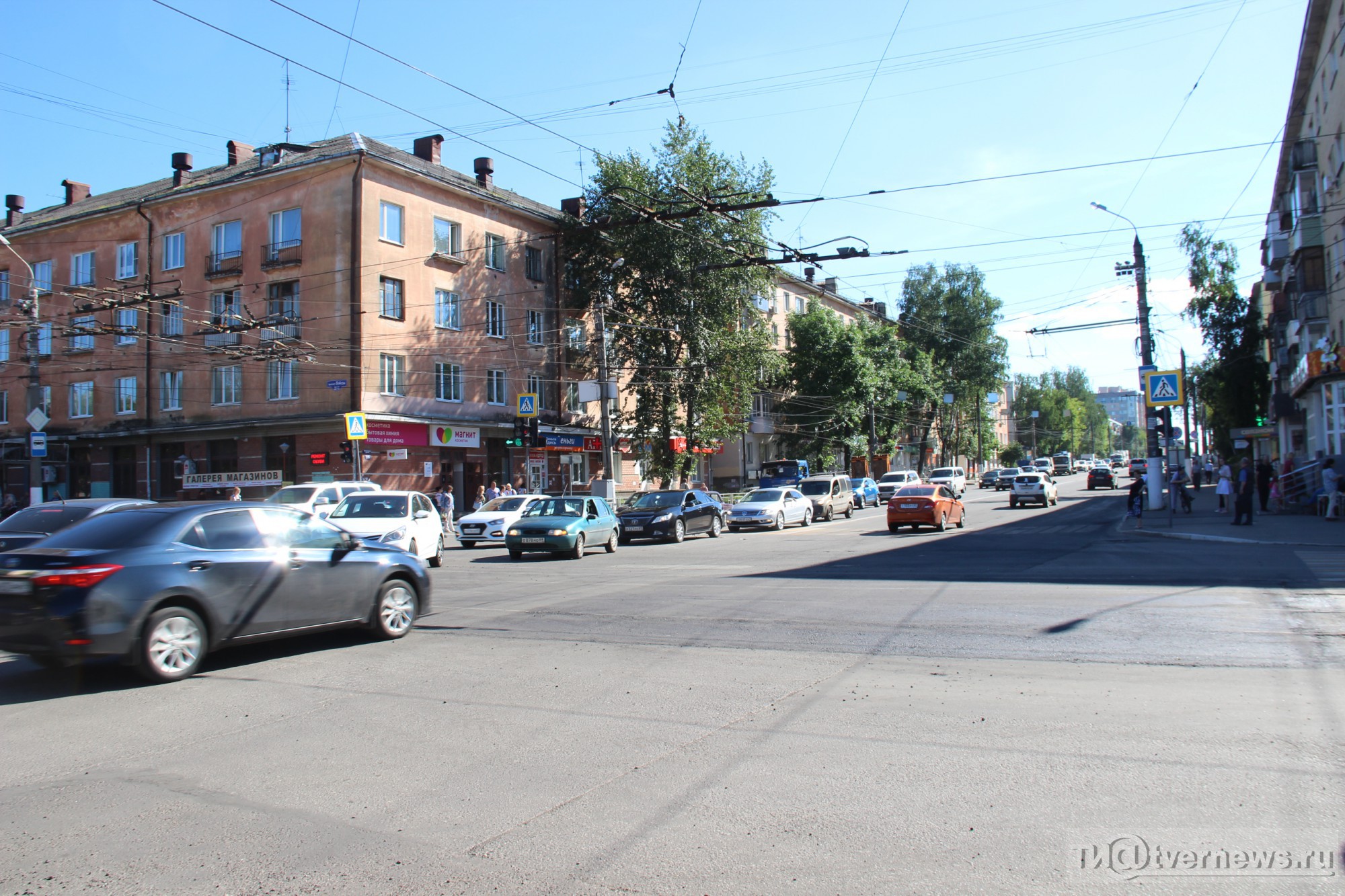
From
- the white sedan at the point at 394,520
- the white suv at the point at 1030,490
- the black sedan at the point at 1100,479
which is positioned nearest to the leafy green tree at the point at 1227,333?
the black sedan at the point at 1100,479

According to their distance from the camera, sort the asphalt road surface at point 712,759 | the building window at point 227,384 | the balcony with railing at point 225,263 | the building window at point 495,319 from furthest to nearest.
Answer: the building window at point 495,319 < the balcony with railing at point 225,263 < the building window at point 227,384 < the asphalt road surface at point 712,759

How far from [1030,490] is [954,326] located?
3831 cm

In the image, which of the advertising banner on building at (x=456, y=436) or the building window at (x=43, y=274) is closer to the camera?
the advertising banner on building at (x=456, y=436)

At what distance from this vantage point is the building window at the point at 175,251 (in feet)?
121

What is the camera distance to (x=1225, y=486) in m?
28.8

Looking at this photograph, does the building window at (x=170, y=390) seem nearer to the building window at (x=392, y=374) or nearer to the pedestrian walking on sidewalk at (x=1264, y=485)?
the building window at (x=392, y=374)

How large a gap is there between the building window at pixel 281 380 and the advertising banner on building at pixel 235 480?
9.47 ft

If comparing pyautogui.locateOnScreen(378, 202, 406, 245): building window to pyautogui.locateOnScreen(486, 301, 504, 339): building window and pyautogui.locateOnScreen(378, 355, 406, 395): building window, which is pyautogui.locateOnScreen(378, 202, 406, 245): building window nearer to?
pyautogui.locateOnScreen(378, 355, 406, 395): building window

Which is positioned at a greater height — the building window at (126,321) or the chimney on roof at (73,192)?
the chimney on roof at (73,192)

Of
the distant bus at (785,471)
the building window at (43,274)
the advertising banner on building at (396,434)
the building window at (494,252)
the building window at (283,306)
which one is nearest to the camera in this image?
the advertising banner on building at (396,434)

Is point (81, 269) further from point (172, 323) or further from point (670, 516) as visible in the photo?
point (670, 516)

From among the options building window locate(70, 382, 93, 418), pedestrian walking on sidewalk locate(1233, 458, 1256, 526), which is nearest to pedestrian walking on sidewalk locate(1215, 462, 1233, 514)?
pedestrian walking on sidewalk locate(1233, 458, 1256, 526)

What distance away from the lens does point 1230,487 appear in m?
28.8

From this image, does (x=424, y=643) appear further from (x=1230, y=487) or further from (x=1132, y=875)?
(x=1230, y=487)
